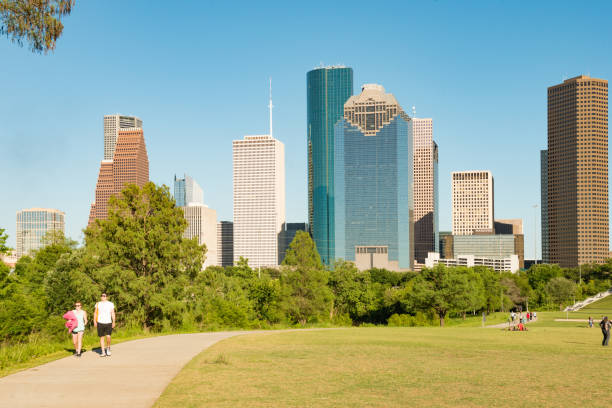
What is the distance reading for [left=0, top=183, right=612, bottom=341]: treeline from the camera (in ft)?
136

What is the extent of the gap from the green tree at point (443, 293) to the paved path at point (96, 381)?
2881 inches

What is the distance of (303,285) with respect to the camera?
8088 centimetres

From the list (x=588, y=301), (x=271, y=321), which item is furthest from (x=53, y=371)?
(x=588, y=301)

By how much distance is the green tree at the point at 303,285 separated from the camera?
259 feet

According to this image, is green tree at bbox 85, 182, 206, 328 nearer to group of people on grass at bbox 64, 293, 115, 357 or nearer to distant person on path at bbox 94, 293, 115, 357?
group of people on grass at bbox 64, 293, 115, 357

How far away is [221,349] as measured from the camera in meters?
22.6

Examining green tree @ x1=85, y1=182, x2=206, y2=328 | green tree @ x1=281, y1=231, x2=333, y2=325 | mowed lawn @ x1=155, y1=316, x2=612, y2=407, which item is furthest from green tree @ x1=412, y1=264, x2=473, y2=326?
mowed lawn @ x1=155, y1=316, x2=612, y2=407

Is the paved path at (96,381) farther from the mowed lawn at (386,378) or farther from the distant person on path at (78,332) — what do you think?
the mowed lawn at (386,378)

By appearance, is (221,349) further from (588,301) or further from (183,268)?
(588,301)

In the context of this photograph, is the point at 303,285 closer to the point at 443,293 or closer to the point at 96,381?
the point at 443,293

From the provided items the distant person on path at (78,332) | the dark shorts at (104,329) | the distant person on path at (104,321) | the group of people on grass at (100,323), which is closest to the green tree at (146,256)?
the distant person on path at (78,332)

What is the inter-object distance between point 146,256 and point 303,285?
4020 centimetres

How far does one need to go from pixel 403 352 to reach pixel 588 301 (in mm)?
127579

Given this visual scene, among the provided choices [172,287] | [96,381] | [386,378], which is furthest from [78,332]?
[172,287]
